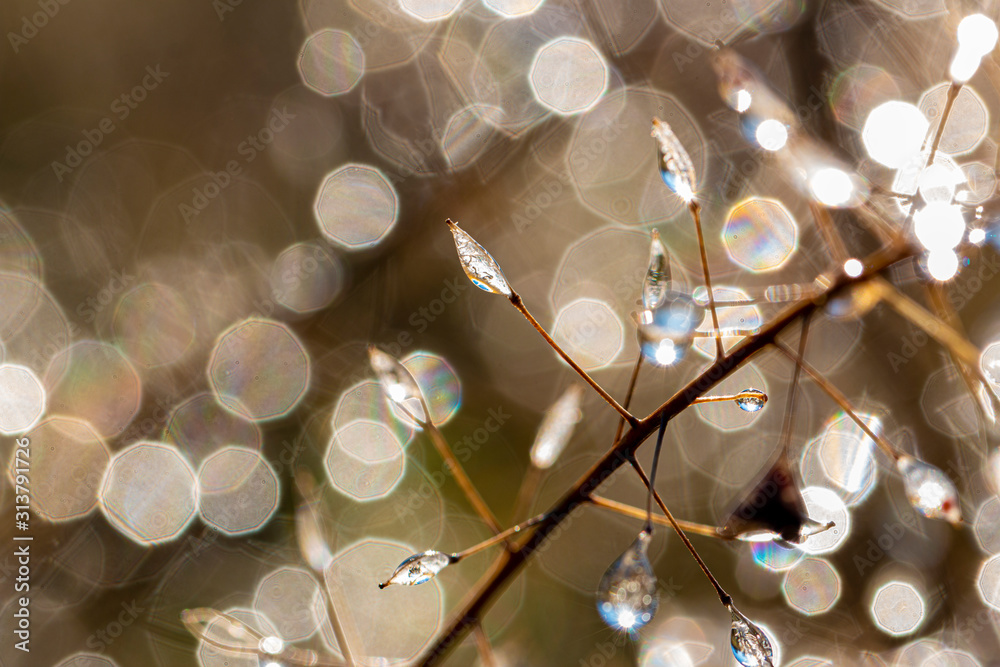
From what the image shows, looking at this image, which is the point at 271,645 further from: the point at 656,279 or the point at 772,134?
the point at 772,134

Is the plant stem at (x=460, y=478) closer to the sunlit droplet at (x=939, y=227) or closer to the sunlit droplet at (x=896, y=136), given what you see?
the sunlit droplet at (x=939, y=227)

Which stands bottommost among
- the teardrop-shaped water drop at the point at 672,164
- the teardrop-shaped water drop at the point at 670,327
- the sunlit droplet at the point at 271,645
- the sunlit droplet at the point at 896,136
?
the sunlit droplet at the point at 271,645

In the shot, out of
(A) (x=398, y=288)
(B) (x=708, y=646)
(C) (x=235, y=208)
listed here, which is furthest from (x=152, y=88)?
(B) (x=708, y=646)

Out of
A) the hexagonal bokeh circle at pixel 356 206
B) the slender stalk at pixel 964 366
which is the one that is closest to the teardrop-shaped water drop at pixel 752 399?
the slender stalk at pixel 964 366

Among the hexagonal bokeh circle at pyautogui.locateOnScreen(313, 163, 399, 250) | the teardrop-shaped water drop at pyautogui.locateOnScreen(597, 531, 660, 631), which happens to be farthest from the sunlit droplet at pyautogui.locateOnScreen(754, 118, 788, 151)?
the hexagonal bokeh circle at pyautogui.locateOnScreen(313, 163, 399, 250)

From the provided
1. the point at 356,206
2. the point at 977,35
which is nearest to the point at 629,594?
the point at 977,35

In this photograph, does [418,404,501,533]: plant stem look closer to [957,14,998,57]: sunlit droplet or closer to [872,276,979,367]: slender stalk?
[872,276,979,367]: slender stalk
